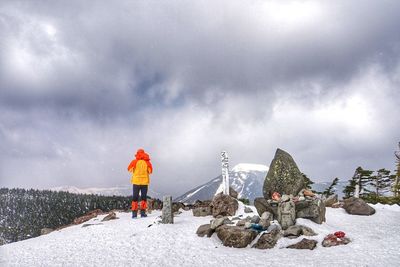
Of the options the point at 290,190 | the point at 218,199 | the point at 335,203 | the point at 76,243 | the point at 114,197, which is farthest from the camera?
the point at 114,197

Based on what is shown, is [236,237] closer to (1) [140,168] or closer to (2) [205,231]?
(2) [205,231]

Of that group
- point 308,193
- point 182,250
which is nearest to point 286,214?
point 308,193

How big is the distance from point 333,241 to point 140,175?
1142cm

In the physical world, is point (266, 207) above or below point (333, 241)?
above

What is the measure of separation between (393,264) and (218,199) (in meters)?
10.2

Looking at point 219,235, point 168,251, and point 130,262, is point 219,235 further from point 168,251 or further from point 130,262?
point 130,262

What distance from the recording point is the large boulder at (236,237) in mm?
12797

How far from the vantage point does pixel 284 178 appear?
58.1 ft

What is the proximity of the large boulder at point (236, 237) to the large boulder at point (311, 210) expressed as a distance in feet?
10.7

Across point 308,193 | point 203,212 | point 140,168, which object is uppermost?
point 140,168

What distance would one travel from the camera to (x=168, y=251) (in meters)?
11.9

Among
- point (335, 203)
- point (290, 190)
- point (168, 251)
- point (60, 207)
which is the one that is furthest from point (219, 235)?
point (60, 207)

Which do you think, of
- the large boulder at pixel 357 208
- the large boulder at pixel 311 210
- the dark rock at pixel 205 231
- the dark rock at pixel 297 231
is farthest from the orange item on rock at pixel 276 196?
the large boulder at pixel 357 208

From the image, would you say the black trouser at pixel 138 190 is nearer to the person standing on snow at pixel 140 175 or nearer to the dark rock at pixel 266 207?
the person standing on snow at pixel 140 175
